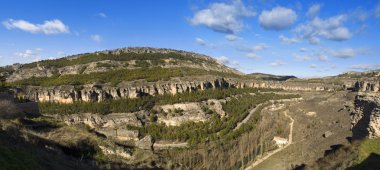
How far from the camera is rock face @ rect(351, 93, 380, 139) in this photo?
145 ft

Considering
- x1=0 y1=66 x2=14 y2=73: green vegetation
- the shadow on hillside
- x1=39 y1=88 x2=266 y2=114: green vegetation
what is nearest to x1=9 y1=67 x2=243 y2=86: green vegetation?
x1=39 y1=88 x2=266 y2=114: green vegetation

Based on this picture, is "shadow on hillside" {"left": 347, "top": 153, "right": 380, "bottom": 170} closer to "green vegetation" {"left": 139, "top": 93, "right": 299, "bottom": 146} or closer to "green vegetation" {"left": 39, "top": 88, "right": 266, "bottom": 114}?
"green vegetation" {"left": 139, "top": 93, "right": 299, "bottom": 146}

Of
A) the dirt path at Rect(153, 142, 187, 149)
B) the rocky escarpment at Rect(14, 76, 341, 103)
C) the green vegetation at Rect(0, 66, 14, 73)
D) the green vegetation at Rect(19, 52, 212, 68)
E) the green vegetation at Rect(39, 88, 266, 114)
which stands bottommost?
the dirt path at Rect(153, 142, 187, 149)

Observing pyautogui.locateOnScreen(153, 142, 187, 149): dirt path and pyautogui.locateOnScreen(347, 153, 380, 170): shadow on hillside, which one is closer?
pyautogui.locateOnScreen(347, 153, 380, 170): shadow on hillside

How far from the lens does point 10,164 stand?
21.6m

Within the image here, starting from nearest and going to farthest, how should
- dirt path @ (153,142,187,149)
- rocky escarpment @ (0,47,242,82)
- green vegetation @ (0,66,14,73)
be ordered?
dirt path @ (153,142,187,149) < rocky escarpment @ (0,47,242,82) < green vegetation @ (0,66,14,73)

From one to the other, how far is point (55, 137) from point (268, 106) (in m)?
69.6

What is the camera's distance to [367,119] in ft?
169

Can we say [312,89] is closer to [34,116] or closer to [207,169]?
[207,169]

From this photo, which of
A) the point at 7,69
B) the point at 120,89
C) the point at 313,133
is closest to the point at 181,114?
the point at 120,89

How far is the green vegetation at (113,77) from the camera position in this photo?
98500 millimetres

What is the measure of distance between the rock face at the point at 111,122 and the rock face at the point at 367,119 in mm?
38884

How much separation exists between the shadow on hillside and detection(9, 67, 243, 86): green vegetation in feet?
243

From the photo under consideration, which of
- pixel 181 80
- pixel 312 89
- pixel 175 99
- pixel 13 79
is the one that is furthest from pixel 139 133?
pixel 312 89
